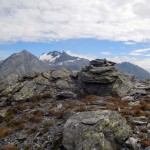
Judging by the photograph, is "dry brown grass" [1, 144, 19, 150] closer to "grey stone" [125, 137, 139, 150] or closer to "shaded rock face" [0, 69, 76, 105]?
"grey stone" [125, 137, 139, 150]

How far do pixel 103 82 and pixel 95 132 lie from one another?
874 inches

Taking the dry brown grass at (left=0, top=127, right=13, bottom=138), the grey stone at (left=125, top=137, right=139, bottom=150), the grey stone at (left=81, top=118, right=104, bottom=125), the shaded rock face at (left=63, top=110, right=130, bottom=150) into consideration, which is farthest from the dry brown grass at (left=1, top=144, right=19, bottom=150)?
the grey stone at (left=125, top=137, right=139, bottom=150)

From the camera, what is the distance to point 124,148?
24031 mm

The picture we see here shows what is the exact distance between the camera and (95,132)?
24.2m

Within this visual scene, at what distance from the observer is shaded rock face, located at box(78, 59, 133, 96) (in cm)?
4581

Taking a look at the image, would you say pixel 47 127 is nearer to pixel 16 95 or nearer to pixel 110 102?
pixel 110 102

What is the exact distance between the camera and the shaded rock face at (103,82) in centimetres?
4581

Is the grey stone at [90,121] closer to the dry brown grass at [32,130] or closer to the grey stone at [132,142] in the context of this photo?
the grey stone at [132,142]

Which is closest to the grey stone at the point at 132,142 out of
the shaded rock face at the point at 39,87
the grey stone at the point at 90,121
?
the grey stone at the point at 90,121

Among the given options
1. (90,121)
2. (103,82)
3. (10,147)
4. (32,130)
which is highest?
(103,82)

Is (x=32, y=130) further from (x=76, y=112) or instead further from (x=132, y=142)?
(x=132, y=142)

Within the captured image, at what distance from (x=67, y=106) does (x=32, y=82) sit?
13759mm

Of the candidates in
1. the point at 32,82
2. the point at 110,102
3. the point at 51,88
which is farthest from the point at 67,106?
the point at 32,82

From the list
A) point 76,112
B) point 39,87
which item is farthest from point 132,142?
point 39,87
